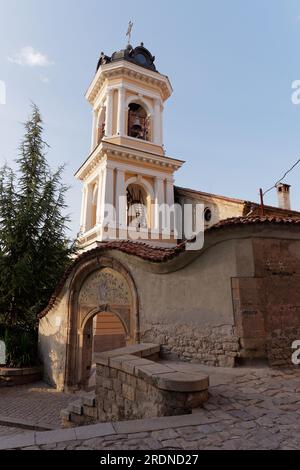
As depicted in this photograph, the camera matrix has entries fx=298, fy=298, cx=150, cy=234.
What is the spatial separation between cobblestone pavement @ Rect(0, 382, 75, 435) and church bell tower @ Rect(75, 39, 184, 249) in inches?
238

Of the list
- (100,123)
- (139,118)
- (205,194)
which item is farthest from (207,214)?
(100,123)

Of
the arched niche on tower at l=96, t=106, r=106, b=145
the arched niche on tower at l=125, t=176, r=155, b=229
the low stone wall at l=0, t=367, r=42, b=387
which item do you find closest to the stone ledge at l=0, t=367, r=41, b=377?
the low stone wall at l=0, t=367, r=42, b=387

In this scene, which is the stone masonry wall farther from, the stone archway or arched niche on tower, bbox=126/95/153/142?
arched niche on tower, bbox=126/95/153/142

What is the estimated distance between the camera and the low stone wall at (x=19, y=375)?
871 centimetres

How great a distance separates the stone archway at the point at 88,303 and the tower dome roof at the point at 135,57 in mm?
12432

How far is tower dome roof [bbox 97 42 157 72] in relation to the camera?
51.6 ft

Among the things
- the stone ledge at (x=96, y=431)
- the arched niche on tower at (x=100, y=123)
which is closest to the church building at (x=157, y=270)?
the arched niche on tower at (x=100, y=123)

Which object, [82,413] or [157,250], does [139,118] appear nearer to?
[157,250]

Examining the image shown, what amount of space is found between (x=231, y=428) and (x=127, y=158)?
1257cm

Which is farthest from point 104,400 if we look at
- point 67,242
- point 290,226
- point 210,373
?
point 67,242

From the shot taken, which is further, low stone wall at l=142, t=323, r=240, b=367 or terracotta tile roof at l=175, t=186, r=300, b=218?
terracotta tile roof at l=175, t=186, r=300, b=218

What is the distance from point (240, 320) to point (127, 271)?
9.71 feet

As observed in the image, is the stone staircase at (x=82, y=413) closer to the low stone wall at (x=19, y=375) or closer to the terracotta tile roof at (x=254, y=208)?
the low stone wall at (x=19, y=375)

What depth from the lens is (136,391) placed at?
13.1 feet
